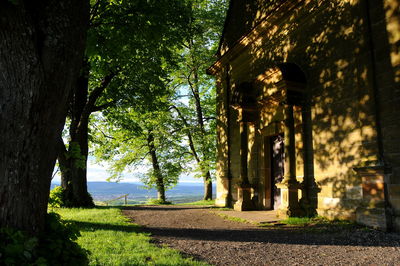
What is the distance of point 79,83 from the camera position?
13938mm

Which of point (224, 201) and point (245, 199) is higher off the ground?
point (245, 199)

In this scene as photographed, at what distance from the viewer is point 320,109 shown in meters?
8.77

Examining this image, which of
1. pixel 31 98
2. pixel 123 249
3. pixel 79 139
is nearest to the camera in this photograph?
pixel 31 98

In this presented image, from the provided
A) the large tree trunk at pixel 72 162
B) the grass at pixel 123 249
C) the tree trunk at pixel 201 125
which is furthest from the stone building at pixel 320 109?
the tree trunk at pixel 201 125

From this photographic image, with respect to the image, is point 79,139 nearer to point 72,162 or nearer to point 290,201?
point 72,162

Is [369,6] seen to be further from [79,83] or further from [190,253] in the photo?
[79,83]

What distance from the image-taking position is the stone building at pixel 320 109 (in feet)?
22.4

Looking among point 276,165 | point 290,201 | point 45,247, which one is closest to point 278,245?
point 290,201

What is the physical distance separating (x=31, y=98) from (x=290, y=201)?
293 inches

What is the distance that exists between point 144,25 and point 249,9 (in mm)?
6656

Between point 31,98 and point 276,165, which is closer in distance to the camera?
point 31,98

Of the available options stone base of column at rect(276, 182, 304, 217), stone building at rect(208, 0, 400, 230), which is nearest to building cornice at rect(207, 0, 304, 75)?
stone building at rect(208, 0, 400, 230)

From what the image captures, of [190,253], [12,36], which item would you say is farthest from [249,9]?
[12,36]

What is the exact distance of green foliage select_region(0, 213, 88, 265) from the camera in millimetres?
2590
